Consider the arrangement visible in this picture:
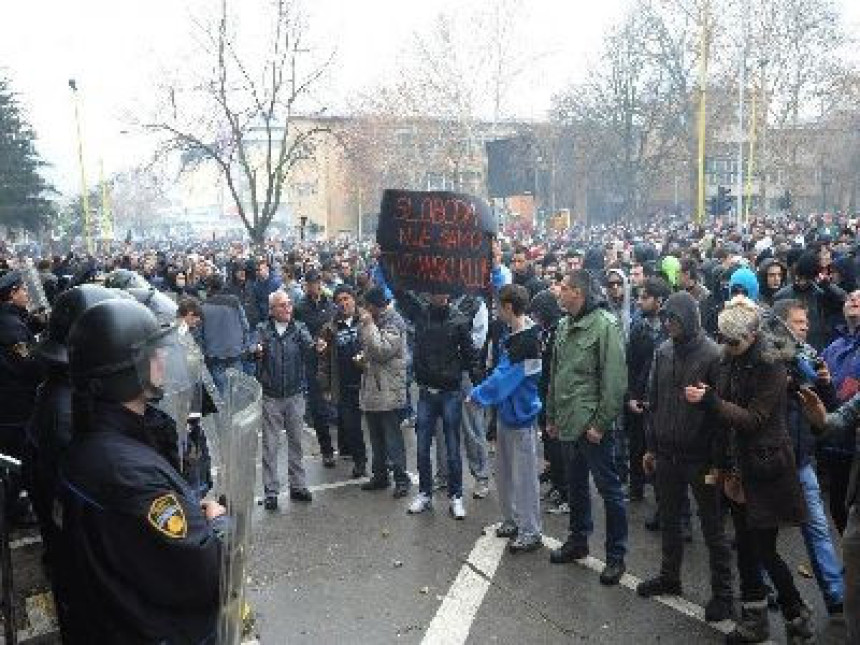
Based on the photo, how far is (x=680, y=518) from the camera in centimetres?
485

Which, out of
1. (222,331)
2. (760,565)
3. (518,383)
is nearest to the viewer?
(760,565)

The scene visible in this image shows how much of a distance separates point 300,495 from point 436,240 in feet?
8.48

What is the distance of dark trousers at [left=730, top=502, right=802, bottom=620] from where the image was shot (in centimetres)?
430

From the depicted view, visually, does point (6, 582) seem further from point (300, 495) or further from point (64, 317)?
point (300, 495)

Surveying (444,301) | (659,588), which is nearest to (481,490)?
(444,301)

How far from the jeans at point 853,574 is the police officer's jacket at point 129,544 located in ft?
9.25

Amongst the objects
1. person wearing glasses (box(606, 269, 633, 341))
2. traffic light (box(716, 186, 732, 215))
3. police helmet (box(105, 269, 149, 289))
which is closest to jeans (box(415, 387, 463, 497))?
person wearing glasses (box(606, 269, 633, 341))

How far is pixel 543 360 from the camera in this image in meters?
6.78

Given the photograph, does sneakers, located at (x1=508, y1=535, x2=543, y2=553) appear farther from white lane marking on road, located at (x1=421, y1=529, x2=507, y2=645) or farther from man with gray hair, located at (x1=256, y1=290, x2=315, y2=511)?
man with gray hair, located at (x1=256, y1=290, x2=315, y2=511)

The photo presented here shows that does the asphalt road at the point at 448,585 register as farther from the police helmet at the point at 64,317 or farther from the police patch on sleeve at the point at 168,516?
the police patch on sleeve at the point at 168,516

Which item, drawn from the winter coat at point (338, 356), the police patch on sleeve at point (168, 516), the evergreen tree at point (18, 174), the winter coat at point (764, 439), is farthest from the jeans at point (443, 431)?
the evergreen tree at point (18, 174)

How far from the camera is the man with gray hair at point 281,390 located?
23.1 feet

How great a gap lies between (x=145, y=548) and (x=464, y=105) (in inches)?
1350

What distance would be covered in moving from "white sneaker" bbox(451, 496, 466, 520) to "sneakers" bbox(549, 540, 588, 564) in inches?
42.0
